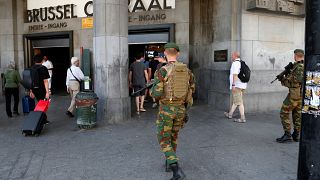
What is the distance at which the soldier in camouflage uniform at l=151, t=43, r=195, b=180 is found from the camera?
437 cm

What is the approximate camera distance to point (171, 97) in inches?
173

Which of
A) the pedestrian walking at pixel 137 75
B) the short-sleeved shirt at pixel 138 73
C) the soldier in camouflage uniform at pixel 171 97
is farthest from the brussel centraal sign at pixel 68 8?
the soldier in camouflage uniform at pixel 171 97

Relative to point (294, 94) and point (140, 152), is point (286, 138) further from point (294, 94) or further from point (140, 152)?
point (140, 152)

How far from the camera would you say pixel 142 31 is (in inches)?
470

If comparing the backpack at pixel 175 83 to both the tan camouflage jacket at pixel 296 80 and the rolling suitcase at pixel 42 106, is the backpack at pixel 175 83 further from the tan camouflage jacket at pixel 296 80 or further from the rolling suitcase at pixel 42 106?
the rolling suitcase at pixel 42 106

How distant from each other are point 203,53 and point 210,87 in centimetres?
128

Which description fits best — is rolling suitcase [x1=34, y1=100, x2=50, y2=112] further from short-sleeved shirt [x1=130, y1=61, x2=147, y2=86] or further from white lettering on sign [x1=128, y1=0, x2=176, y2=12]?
white lettering on sign [x1=128, y1=0, x2=176, y2=12]

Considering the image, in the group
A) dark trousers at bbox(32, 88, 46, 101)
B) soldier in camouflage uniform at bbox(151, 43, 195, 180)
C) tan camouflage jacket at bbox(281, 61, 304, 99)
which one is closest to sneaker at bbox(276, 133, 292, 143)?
tan camouflage jacket at bbox(281, 61, 304, 99)

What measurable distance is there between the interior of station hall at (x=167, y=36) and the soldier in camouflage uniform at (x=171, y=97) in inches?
156

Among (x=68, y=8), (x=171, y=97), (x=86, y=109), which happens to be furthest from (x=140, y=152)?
(x=68, y=8)

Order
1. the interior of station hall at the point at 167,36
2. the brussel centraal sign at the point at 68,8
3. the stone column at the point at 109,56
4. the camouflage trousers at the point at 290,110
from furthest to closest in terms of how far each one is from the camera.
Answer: the brussel centraal sign at the point at 68,8
the interior of station hall at the point at 167,36
the stone column at the point at 109,56
the camouflage trousers at the point at 290,110

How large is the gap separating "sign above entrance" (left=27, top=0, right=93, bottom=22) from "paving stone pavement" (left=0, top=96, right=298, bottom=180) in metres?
5.57

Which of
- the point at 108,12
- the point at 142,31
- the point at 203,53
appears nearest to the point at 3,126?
the point at 108,12

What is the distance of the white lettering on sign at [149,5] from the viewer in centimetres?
1144
